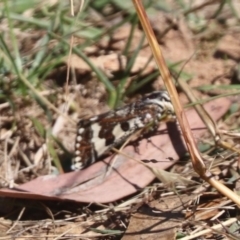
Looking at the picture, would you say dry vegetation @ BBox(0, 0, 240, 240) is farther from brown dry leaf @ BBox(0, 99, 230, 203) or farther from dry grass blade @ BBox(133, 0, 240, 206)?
dry grass blade @ BBox(133, 0, 240, 206)

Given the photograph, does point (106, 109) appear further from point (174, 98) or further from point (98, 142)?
point (174, 98)

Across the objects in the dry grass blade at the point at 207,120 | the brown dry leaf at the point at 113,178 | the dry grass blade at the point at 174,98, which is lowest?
the brown dry leaf at the point at 113,178

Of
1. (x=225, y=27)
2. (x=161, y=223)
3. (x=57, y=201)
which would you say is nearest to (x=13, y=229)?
(x=57, y=201)

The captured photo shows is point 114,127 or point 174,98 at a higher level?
point 174,98

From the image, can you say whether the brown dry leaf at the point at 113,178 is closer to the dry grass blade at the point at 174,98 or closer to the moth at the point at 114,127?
the moth at the point at 114,127

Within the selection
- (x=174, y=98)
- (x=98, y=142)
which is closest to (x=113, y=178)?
(x=98, y=142)

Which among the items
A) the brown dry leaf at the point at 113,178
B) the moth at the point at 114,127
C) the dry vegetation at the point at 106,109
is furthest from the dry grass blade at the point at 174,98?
the moth at the point at 114,127

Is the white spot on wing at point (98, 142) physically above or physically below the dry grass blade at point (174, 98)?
below

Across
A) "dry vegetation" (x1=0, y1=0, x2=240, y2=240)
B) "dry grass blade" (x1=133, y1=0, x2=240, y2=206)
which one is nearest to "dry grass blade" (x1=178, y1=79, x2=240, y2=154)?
"dry vegetation" (x1=0, y1=0, x2=240, y2=240)
